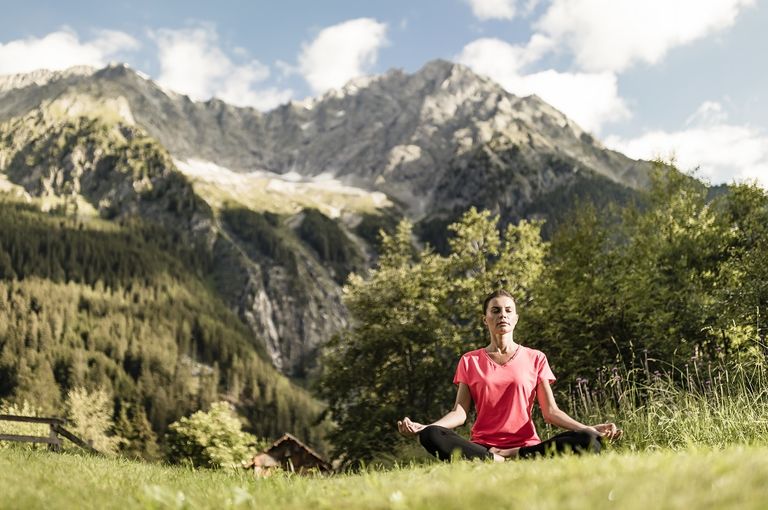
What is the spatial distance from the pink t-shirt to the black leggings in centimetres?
30

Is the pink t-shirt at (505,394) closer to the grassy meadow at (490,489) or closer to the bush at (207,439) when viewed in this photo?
the grassy meadow at (490,489)

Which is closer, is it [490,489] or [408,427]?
[490,489]

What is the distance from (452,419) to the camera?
7316 millimetres

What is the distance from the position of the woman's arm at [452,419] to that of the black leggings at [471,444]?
146 mm

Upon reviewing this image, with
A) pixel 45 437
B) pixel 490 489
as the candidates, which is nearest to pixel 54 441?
pixel 45 437

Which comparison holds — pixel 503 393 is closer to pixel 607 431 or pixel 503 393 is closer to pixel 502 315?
pixel 502 315

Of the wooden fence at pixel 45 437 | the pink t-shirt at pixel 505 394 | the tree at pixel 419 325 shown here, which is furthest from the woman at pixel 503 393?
the tree at pixel 419 325

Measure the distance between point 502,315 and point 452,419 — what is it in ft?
4.68

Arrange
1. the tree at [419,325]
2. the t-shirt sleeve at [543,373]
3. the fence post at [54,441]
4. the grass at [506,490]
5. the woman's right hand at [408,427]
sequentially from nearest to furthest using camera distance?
the grass at [506,490], the woman's right hand at [408,427], the t-shirt sleeve at [543,373], the fence post at [54,441], the tree at [419,325]

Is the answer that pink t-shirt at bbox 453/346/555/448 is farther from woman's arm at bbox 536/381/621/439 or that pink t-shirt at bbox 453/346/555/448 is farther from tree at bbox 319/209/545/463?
tree at bbox 319/209/545/463

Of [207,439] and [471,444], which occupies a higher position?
[471,444]

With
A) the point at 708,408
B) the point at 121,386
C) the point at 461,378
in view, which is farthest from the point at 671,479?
the point at 121,386

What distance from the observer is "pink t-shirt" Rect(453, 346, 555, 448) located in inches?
290

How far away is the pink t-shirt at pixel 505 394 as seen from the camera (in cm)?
736
